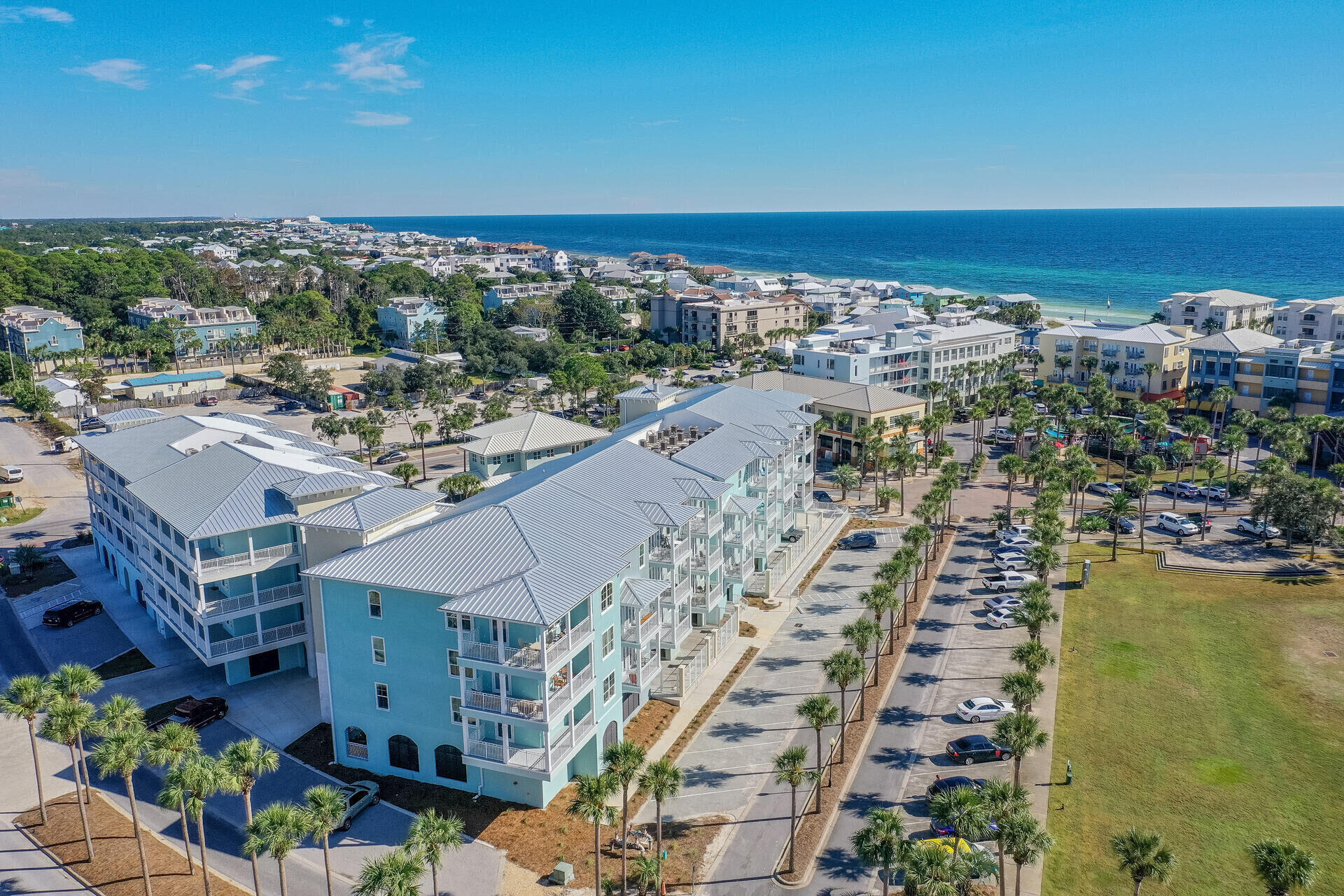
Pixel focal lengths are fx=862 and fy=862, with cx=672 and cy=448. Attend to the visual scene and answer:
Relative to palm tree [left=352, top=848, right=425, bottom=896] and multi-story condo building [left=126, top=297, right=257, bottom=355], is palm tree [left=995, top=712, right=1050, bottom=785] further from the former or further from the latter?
multi-story condo building [left=126, top=297, right=257, bottom=355]

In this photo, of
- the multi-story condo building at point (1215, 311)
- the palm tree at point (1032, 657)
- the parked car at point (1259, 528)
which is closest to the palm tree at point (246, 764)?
the palm tree at point (1032, 657)

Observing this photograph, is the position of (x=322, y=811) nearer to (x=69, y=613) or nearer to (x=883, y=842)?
(x=883, y=842)

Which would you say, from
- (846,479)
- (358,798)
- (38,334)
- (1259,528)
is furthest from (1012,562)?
(38,334)

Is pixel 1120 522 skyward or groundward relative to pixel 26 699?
groundward

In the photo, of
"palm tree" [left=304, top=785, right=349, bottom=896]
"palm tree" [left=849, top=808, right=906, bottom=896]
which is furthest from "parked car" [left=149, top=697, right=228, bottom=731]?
"palm tree" [left=849, top=808, right=906, bottom=896]

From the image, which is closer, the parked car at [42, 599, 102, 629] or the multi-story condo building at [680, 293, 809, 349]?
the parked car at [42, 599, 102, 629]

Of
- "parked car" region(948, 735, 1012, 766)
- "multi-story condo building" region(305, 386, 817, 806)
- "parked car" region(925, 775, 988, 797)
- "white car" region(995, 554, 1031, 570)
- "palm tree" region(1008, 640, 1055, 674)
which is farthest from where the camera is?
"white car" region(995, 554, 1031, 570)
